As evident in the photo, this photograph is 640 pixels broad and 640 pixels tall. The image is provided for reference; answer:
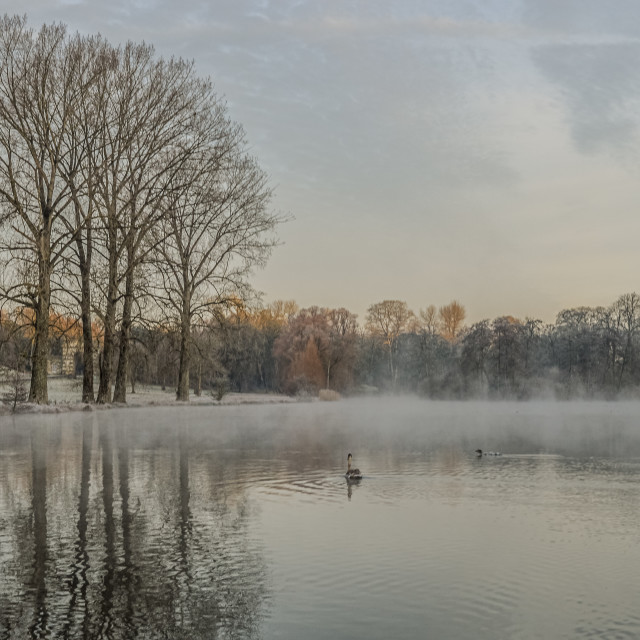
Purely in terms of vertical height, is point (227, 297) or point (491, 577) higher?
point (227, 297)

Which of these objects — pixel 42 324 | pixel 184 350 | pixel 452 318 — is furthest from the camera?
pixel 452 318

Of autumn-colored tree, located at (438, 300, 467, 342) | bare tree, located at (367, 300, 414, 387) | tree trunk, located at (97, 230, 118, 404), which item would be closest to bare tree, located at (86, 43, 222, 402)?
tree trunk, located at (97, 230, 118, 404)

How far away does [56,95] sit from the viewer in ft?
108

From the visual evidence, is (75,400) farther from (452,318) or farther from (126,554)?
(452,318)

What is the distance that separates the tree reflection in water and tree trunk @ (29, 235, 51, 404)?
712 inches

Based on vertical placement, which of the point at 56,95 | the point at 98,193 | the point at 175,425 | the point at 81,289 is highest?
the point at 56,95

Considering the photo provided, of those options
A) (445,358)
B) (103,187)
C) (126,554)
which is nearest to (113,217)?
(103,187)

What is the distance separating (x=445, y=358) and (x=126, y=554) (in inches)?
3216

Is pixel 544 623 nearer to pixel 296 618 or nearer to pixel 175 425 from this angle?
pixel 296 618

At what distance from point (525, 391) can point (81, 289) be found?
153ft

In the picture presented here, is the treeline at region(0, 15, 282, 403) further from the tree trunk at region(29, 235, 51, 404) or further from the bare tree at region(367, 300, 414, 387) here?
the bare tree at region(367, 300, 414, 387)

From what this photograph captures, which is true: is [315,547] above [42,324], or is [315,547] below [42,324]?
below

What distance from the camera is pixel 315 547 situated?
8570 mm

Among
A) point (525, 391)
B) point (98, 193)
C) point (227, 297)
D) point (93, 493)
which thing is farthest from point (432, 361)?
point (93, 493)
